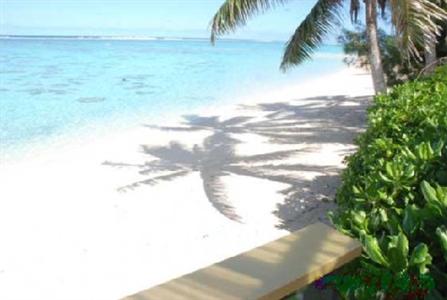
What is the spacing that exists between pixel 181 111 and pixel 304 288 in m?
17.0

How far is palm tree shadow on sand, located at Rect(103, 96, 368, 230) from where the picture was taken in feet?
22.2

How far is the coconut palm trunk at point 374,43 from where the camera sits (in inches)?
273

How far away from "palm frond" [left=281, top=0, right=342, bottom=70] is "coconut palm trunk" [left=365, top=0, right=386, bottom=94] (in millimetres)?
850

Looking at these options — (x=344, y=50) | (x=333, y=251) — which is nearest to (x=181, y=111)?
(x=344, y=50)

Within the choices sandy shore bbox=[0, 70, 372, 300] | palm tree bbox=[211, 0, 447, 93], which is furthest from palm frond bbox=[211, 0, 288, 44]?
sandy shore bbox=[0, 70, 372, 300]

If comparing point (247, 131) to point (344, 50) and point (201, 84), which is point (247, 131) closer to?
point (344, 50)

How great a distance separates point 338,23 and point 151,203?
175 inches

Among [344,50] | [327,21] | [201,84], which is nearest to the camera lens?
[327,21]

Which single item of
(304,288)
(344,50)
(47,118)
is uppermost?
(344,50)

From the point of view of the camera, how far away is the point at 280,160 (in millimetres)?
9227

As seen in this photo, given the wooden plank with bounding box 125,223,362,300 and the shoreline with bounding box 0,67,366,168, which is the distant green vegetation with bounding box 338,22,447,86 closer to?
the shoreline with bounding box 0,67,366,168

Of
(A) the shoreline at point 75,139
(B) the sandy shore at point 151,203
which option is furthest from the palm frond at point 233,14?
(A) the shoreline at point 75,139

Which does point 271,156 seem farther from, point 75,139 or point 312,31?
point 75,139

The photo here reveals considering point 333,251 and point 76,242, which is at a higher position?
point 333,251
